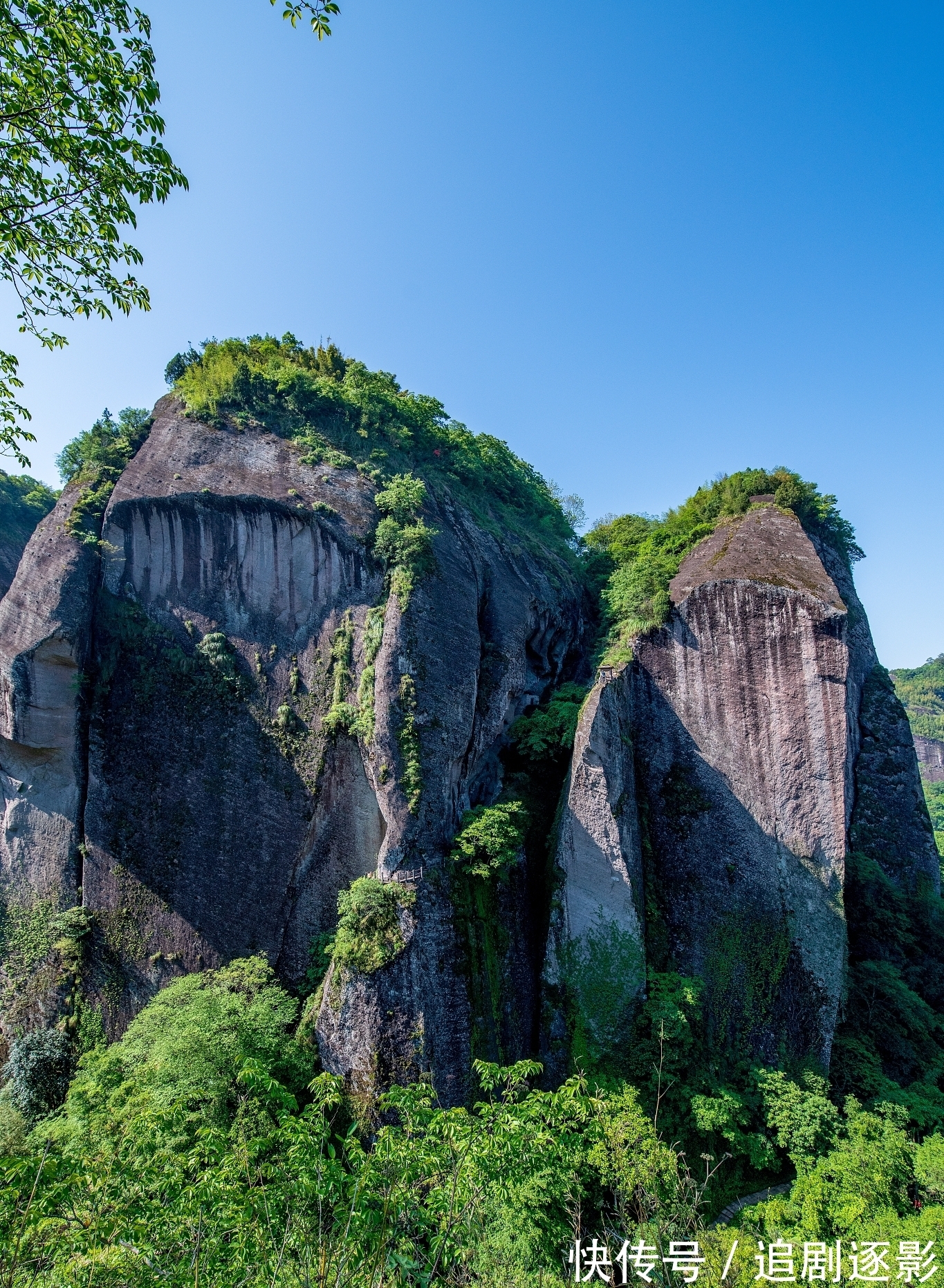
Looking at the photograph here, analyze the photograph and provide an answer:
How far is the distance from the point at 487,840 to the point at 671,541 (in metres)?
13.1

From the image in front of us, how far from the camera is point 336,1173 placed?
254 inches

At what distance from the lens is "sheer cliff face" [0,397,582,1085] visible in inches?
566

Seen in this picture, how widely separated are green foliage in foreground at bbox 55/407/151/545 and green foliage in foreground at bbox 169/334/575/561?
6.11 feet

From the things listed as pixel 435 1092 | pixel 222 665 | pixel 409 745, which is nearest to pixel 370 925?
pixel 409 745

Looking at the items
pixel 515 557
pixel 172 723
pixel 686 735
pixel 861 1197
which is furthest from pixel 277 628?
pixel 861 1197

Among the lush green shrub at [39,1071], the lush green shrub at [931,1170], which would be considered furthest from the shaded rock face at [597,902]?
the lush green shrub at [39,1071]

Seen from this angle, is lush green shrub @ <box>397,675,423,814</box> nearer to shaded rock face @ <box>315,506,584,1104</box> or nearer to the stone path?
shaded rock face @ <box>315,506,584,1104</box>

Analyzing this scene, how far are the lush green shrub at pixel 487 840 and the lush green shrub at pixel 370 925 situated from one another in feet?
5.11

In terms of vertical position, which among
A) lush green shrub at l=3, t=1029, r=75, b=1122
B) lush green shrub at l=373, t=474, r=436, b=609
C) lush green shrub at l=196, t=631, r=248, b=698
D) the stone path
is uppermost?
lush green shrub at l=373, t=474, r=436, b=609

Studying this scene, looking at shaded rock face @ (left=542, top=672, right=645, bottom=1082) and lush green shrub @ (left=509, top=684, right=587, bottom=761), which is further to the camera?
lush green shrub @ (left=509, top=684, right=587, bottom=761)

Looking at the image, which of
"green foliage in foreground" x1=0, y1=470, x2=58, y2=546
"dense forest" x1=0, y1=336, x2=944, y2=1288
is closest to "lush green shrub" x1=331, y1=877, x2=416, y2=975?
"dense forest" x1=0, y1=336, x2=944, y2=1288

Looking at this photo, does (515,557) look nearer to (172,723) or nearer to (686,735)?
(686,735)

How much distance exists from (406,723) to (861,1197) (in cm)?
1241

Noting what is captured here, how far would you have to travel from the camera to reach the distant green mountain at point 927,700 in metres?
60.7
